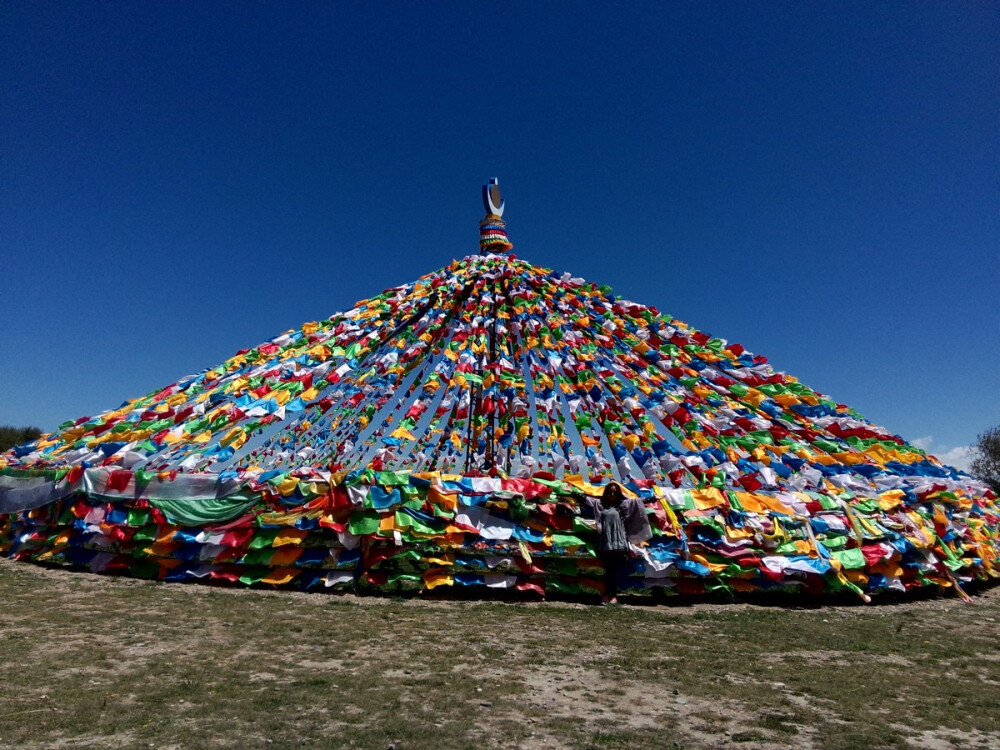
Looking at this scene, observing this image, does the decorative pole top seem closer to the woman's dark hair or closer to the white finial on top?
the white finial on top

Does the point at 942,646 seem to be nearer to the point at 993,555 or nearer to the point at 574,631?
the point at 574,631

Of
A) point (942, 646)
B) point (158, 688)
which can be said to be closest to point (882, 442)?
point (942, 646)

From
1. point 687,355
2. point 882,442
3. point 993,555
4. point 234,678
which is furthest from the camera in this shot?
point 687,355

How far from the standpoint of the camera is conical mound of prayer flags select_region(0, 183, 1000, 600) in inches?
321

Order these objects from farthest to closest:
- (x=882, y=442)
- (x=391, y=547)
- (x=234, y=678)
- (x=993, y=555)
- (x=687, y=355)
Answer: (x=687, y=355)
(x=882, y=442)
(x=993, y=555)
(x=391, y=547)
(x=234, y=678)

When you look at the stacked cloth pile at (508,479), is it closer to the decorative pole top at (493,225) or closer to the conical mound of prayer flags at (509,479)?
the conical mound of prayer flags at (509,479)

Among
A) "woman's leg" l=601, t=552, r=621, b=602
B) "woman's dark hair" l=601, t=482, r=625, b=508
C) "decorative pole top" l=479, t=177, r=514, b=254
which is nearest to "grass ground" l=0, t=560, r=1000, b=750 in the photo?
"woman's leg" l=601, t=552, r=621, b=602

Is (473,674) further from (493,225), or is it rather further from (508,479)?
(493,225)

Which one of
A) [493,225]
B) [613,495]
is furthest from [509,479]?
[493,225]

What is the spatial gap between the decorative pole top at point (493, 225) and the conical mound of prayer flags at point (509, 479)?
6.12ft

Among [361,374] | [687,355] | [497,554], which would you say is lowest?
[497,554]

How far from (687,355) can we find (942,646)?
6926 mm

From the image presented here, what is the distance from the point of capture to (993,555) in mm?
10672

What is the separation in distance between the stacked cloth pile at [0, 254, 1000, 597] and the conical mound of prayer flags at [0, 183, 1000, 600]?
0.11 ft
